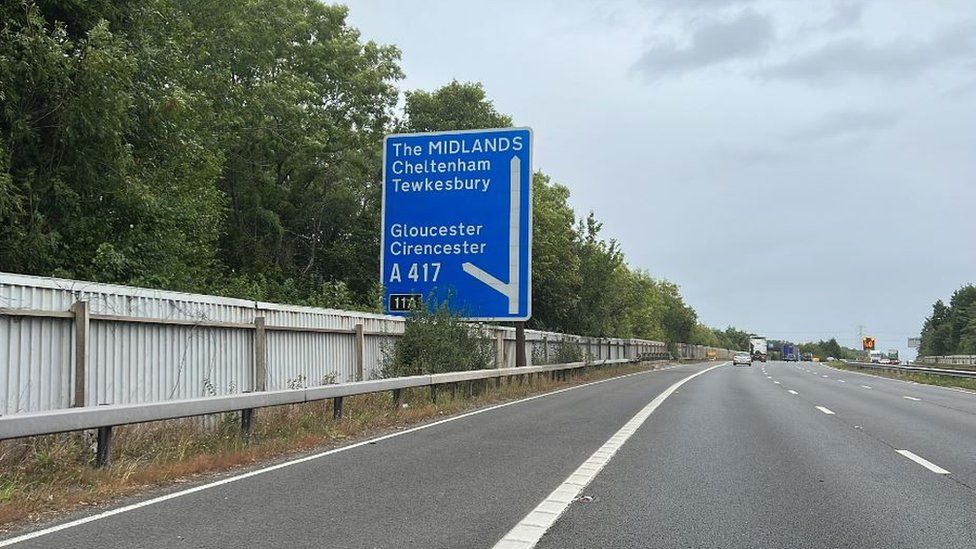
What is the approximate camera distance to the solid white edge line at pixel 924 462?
8.75 metres

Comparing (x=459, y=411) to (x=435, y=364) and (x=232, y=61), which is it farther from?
(x=232, y=61)

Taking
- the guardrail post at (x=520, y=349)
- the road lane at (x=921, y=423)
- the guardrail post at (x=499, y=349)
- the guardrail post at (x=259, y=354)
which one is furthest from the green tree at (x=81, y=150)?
the road lane at (x=921, y=423)

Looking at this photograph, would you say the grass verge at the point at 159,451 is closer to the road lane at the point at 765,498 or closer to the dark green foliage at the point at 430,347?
the dark green foliage at the point at 430,347

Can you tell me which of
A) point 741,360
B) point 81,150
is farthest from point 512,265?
point 741,360

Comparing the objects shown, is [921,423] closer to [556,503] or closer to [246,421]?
[556,503]

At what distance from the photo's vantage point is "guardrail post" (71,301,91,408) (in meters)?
8.66

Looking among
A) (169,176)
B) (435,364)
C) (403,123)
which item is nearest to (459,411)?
(435,364)

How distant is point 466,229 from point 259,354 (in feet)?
27.9

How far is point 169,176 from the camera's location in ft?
58.3

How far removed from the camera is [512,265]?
65.6ft

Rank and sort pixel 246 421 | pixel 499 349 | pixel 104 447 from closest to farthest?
1. pixel 104 447
2. pixel 246 421
3. pixel 499 349

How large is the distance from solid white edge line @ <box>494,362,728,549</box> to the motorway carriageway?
0.02 meters

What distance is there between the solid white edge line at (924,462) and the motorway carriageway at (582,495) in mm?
49

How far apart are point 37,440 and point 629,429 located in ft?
26.9
